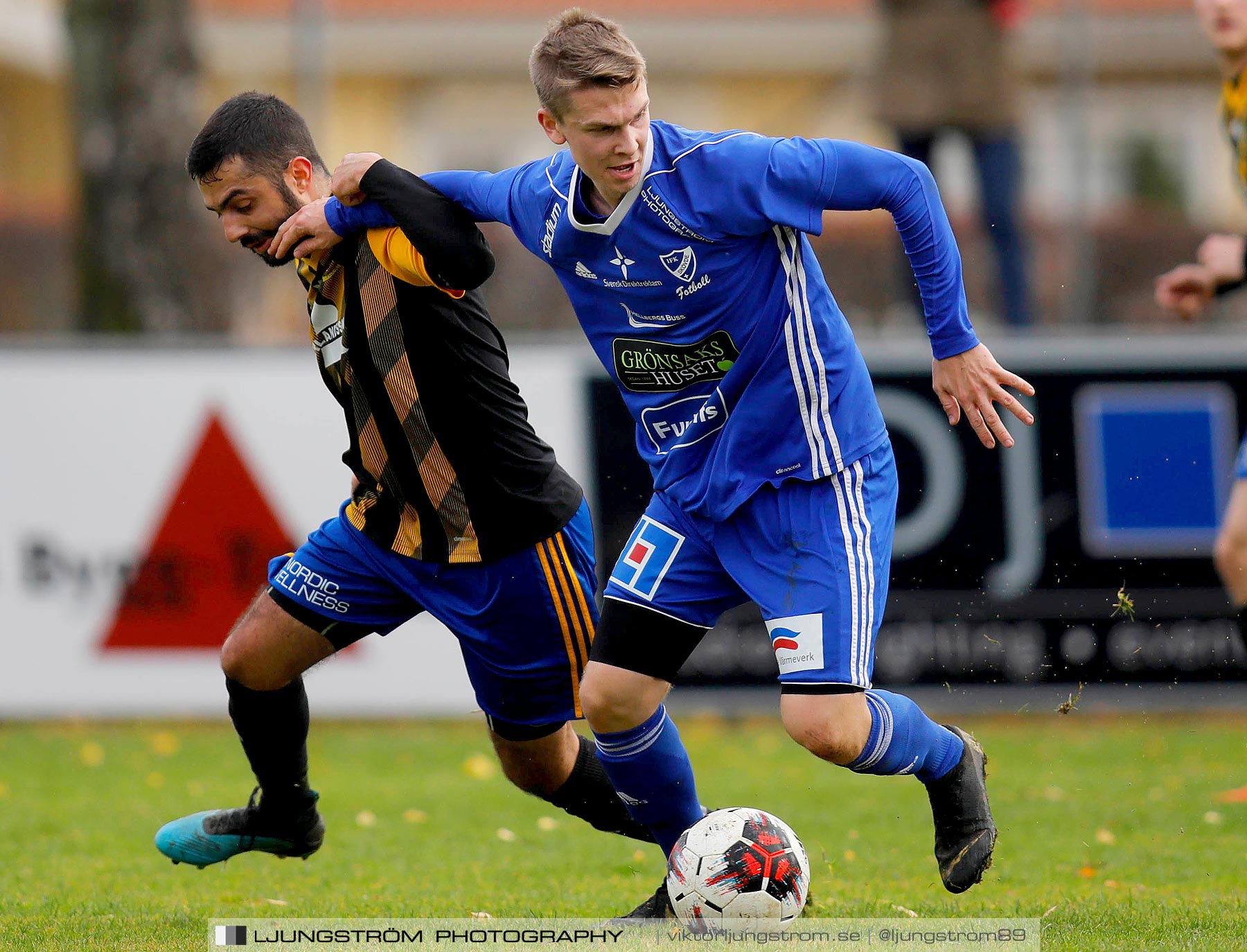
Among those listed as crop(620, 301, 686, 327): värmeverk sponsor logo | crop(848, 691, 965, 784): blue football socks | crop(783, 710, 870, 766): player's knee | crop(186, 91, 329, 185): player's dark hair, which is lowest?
crop(848, 691, 965, 784): blue football socks

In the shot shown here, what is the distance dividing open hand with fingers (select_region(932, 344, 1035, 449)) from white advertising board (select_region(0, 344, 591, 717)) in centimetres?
398

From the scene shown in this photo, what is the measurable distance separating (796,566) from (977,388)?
616mm

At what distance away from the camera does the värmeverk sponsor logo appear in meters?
3.96

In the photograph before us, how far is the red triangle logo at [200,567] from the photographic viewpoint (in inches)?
305

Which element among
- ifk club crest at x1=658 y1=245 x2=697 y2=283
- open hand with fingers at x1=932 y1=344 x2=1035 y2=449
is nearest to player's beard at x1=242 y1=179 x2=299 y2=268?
ifk club crest at x1=658 y1=245 x2=697 y2=283

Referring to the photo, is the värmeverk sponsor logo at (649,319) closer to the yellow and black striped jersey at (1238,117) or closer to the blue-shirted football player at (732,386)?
the blue-shirted football player at (732,386)

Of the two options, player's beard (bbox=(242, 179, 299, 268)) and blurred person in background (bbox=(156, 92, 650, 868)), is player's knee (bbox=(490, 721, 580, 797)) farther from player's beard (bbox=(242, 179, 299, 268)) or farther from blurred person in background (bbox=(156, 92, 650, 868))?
player's beard (bbox=(242, 179, 299, 268))

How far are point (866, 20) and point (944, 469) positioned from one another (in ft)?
38.0

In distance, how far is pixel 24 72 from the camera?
2006cm

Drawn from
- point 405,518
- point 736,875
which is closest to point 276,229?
point 405,518

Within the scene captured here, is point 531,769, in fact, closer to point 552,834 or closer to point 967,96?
point 552,834

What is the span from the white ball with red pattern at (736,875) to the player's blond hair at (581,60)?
1824 millimetres

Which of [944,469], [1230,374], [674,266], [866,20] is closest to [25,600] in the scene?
[944,469]

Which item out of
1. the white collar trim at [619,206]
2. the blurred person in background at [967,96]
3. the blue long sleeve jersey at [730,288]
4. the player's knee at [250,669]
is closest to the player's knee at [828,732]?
the blue long sleeve jersey at [730,288]
